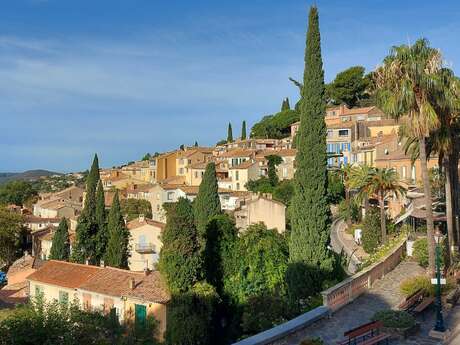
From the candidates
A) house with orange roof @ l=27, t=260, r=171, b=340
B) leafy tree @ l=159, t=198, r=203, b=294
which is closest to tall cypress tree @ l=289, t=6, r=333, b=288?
leafy tree @ l=159, t=198, r=203, b=294

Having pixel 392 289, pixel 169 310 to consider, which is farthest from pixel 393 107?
pixel 169 310

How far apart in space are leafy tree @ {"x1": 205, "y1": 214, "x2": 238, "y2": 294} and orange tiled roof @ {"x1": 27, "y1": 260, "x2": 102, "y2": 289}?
10.3 meters

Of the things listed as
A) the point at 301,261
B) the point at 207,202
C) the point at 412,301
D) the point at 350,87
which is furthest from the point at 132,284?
the point at 350,87

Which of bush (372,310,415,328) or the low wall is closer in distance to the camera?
the low wall

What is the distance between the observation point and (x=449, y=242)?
22891 millimetres

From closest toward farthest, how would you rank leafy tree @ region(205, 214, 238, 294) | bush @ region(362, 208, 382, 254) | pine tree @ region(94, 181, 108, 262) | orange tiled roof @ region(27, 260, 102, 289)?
leafy tree @ region(205, 214, 238, 294) < orange tiled roof @ region(27, 260, 102, 289) < bush @ region(362, 208, 382, 254) < pine tree @ region(94, 181, 108, 262)

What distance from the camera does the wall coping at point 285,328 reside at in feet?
40.0

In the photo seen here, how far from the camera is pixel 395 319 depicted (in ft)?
46.7

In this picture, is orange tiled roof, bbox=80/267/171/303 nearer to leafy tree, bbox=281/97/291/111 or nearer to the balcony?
the balcony

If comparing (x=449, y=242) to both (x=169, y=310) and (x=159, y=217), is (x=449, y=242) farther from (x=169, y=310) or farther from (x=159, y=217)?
(x=159, y=217)

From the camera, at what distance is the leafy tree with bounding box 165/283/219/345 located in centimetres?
2405

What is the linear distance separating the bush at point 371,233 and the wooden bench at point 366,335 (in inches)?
884

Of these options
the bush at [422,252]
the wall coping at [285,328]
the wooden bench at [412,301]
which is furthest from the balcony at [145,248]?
the wall coping at [285,328]

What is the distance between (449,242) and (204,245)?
Answer: 14571 millimetres
